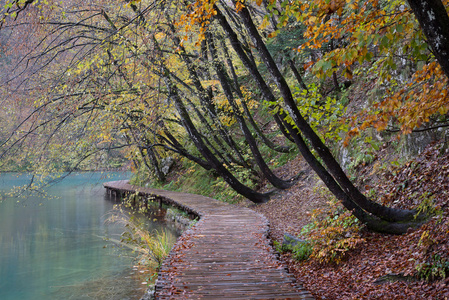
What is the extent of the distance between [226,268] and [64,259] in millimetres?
7985

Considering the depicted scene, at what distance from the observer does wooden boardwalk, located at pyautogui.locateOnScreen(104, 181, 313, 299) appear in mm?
4473

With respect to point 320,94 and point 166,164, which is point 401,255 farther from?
point 166,164

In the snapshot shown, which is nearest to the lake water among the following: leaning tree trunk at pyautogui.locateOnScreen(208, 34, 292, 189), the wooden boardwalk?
the wooden boardwalk

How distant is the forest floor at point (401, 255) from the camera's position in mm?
3990

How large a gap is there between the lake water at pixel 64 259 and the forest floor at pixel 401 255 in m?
4.29

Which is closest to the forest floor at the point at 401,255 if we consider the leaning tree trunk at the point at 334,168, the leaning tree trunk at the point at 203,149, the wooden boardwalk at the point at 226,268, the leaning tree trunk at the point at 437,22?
the leaning tree trunk at the point at 334,168

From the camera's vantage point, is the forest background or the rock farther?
the rock

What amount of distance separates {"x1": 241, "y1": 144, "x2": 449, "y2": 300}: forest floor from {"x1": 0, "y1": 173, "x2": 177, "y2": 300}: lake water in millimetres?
4288

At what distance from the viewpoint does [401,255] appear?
4.76m

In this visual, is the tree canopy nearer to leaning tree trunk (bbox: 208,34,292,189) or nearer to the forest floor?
leaning tree trunk (bbox: 208,34,292,189)

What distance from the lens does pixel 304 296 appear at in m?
4.21

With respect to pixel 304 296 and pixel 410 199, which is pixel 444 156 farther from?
pixel 304 296

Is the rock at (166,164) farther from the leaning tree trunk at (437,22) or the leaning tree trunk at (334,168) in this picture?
the leaning tree trunk at (437,22)

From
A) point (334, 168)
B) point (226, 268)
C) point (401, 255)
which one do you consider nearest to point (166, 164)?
point (226, 268)
